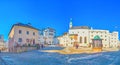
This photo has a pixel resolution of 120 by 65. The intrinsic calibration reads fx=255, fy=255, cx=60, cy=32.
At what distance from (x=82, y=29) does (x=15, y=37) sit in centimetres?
6321

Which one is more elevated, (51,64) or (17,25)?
(17,25)

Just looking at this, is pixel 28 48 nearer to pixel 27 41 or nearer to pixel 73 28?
pixel 27 41

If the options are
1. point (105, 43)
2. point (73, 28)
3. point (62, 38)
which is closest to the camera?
point (73, 28)

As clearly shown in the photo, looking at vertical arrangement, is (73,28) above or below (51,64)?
above

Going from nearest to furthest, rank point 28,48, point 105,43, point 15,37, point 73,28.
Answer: point 28,48
point 15,37
point 73,28
point 105,43

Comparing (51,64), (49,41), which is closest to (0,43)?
(49,41)

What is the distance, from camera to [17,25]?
57719 mm

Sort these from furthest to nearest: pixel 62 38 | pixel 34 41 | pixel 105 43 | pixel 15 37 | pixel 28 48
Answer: pixel 62 38, pixel 105 43, pixel 34 41, pixel 15 37, pixel 28 48

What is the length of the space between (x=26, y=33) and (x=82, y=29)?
59908 mm

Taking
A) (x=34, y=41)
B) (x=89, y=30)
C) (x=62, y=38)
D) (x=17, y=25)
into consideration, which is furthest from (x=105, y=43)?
(x=17, y=25)

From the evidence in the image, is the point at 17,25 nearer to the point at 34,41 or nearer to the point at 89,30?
the point at 34,41

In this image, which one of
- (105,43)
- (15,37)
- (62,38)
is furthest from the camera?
(62,38)

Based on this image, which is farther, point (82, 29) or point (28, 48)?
point (82, 29)

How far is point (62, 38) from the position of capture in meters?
134
